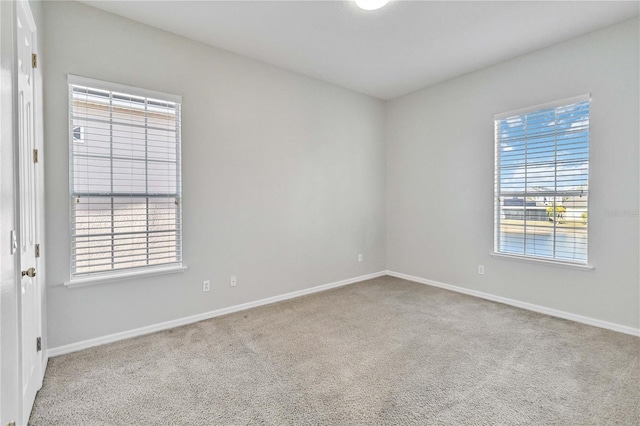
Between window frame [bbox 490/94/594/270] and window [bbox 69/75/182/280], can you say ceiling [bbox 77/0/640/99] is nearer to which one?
window frame [bbox 490/94/594/270]

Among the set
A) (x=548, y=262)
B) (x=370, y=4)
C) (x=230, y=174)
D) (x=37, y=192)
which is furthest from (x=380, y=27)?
(x=37, y=192)

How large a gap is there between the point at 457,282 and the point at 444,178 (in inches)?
58.9

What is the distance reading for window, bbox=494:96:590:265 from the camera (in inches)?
125

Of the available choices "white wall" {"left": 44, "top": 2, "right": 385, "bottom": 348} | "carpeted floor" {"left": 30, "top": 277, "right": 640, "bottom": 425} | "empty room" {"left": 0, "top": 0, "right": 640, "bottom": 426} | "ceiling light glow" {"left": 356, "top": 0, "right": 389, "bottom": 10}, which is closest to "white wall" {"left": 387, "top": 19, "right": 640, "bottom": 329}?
"empty room" {"left": 0, "top": 0, "right": 640, "bottom": 426}

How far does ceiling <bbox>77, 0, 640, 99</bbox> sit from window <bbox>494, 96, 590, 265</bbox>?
2.55ft

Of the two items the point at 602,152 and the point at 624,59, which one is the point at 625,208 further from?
the point at 624,59

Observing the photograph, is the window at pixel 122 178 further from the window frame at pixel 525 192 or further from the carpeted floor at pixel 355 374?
the window frame at pixel 525 192

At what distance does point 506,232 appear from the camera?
12.4 feet

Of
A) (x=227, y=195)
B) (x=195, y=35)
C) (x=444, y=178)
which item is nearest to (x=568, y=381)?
(x=444, y=178)

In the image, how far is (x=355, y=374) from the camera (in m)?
2.22

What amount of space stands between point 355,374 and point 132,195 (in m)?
2.51

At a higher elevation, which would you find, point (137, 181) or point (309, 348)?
point (137, 181)

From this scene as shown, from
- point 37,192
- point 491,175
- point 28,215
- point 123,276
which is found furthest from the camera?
point 491,175

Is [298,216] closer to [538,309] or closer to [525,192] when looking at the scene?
[525,192]
